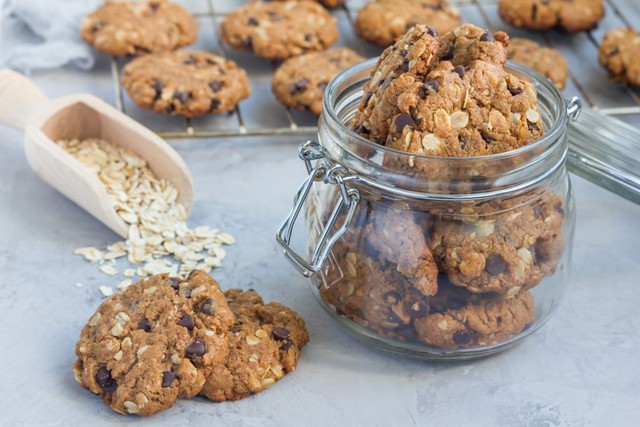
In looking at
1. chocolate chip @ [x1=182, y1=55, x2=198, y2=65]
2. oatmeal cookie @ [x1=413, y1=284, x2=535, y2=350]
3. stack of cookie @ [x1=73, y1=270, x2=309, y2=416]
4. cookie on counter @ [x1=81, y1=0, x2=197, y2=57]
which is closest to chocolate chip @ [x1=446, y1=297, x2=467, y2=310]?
oatmeal cookie @ [x1=413, y1=284, x2=535, y2=350]

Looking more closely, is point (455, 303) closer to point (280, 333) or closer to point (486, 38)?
point (280, 333)

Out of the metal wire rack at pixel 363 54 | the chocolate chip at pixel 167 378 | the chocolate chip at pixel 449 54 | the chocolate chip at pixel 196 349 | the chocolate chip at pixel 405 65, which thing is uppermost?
the chocolate chip at pixel 405 65

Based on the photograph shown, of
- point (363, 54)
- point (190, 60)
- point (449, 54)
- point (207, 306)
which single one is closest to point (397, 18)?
point (363, 54)

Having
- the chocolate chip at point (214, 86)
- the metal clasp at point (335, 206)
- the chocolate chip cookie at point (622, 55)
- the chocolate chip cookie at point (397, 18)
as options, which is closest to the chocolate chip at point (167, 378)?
the metal clasp at point (335, 206)

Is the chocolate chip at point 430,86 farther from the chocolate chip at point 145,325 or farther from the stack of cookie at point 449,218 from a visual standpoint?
the chocolate chip at point 145,325

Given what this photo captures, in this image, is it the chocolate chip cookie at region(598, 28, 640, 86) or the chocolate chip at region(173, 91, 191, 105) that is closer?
the chocolate chip at region(173, 91, 191, 105)

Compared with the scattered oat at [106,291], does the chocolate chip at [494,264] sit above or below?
above

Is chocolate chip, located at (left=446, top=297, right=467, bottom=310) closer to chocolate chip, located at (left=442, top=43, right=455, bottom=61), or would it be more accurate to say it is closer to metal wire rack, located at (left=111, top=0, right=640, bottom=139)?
chocolate chip, located at (left=442, top=43, right=455, bottom=61)
